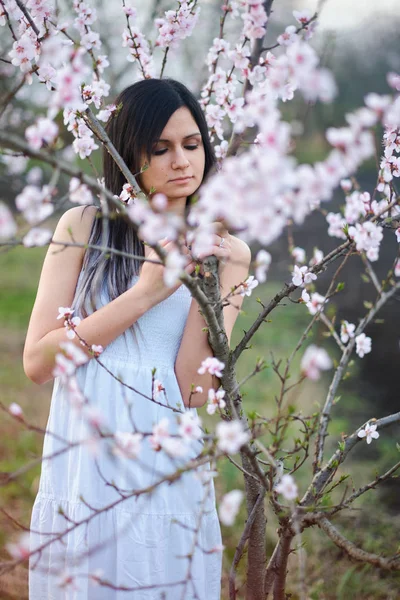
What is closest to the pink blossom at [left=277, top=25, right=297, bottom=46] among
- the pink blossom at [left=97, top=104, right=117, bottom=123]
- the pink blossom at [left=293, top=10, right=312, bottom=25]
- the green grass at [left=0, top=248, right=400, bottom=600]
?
the pink blossom at [left=293, top=10, right=312, bottom=25]

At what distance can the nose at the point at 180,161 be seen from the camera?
1542 mm

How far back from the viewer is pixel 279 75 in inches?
32.1

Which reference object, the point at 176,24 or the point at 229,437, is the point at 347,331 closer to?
the point at 229,437

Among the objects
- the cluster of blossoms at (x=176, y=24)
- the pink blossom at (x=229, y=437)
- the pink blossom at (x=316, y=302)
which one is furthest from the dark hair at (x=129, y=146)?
the pink blossom at (x=229, y=437)

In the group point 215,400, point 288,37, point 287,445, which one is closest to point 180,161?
point 288,37

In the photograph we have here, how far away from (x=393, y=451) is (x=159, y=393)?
2.53 metres

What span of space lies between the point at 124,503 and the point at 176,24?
1.33 metres

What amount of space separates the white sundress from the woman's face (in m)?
0.35

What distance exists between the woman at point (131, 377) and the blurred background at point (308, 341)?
0.22 meters

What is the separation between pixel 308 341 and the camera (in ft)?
19.5

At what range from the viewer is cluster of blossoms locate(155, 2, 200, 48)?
5.37ft

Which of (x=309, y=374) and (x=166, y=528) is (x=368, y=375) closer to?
(x=166, y=528)

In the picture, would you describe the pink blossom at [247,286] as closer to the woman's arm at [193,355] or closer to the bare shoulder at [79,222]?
the woman's arm at [193,355]

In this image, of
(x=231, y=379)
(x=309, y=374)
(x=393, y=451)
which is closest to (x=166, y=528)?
(x=231, y=379)
